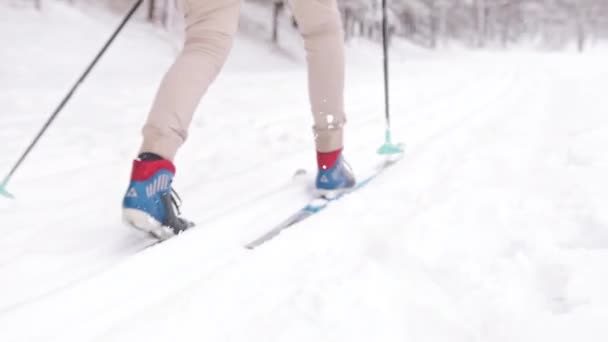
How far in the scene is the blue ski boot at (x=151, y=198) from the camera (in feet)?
5.65

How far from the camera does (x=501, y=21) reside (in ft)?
181

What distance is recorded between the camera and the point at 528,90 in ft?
23.5

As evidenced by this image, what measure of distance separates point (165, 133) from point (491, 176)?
1.60 meters

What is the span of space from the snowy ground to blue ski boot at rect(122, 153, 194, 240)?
100 mm

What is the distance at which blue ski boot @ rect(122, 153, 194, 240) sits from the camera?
1724 mm

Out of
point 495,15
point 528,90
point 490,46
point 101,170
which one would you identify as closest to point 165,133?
point 101,170

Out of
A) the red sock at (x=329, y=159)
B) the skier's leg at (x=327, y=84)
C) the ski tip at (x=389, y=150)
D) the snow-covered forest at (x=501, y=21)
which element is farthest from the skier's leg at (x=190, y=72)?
the snow-covered forest at (x=501, y=21)

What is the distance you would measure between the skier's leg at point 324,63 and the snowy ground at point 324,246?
340mm

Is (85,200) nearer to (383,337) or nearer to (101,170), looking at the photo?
(101,170)

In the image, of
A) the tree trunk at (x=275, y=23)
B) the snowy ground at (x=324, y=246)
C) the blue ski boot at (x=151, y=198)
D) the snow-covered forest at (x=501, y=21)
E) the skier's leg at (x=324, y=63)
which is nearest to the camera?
the snowy ground at (x=324, y=246)

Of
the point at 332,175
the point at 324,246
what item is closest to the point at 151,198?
the point at 324,246

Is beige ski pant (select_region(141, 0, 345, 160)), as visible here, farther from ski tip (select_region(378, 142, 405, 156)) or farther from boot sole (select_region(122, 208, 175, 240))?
ski tip (select_region(378, 142, 405, 156))

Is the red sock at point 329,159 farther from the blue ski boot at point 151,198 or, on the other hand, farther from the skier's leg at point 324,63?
the blue ski boot at point 151,198

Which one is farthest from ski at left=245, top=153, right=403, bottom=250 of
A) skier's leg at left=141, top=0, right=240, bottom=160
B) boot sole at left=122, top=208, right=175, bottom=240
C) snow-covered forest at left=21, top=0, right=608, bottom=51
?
snow-covered forest at left=21, top=0, right=608, bottom=51
